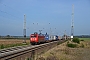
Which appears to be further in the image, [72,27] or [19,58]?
[72,27]

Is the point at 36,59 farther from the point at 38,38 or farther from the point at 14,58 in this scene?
the point at 38,38

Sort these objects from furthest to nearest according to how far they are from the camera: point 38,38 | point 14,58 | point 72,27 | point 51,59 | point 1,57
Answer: point 72,27
point 38,38
point 51,59
point 14,58
point 1,57

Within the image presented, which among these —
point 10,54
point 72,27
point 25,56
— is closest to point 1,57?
point 10,54

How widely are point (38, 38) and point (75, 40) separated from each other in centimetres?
3065

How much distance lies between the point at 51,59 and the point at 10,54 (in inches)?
141

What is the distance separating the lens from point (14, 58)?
1436 cm

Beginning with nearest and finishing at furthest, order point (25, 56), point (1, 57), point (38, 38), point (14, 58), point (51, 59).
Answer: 1. point (1, 57)
2. point (14, 58)
3. point (51, 59)
4. point (25, 56)
5. point (38, 38)

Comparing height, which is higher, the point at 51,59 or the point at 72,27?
the point at 72,27

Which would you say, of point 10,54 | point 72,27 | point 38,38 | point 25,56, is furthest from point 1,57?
point 72,27

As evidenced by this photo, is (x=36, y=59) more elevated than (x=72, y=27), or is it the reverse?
(x=72, y=27)

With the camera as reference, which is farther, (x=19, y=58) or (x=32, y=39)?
(x=32, y=39)

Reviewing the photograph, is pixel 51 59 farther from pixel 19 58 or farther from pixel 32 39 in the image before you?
pixel 32 39

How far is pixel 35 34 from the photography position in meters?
47.1

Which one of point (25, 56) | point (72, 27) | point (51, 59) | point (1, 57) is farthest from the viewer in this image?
point (72, 27)
